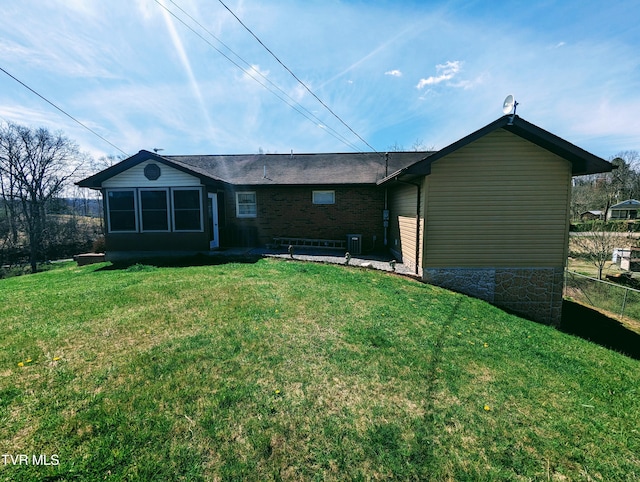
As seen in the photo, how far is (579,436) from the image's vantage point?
278cm

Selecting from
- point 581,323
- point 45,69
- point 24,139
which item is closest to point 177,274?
point 45,69

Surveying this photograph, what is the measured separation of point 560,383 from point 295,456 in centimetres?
355

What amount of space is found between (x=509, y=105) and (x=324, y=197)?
302 inches

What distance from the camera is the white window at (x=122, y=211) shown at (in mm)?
11422

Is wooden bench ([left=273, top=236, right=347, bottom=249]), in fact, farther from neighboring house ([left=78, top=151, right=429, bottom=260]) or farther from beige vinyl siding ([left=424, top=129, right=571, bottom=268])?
beige vinyl siding ([left=424, top=129, right=571, bottom=268])

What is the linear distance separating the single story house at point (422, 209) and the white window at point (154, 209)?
0.04m

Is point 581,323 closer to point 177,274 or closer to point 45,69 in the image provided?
point 177,274

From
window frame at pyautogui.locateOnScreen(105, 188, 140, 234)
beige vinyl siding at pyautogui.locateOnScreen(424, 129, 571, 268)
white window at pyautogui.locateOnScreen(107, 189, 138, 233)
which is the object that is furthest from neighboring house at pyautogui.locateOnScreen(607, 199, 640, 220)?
white window at pyautogui.locateOnScreen(107, 189, 138, 233)

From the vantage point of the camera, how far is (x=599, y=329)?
919 centimetres

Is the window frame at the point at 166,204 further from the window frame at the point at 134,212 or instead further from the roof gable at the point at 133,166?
the roof gable at the point at 133,166

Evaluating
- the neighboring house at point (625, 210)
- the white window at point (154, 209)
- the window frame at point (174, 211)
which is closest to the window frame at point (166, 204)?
the white window at point (154, 209)

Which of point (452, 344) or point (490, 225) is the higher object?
point (490, 225)

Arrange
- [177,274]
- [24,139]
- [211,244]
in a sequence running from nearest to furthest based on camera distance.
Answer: [177,274]
[211,244]
[24,139]

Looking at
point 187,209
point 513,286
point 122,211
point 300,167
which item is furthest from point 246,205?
point 513,286
